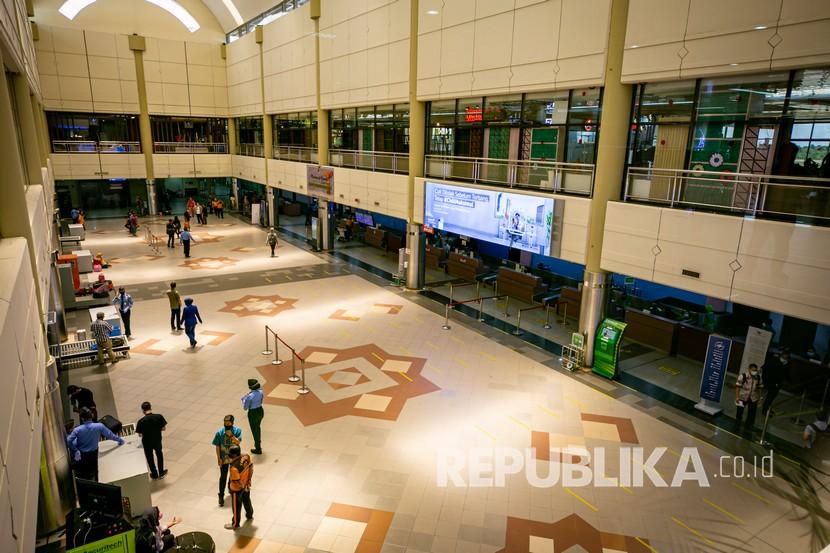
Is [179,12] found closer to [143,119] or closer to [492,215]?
[143,119]

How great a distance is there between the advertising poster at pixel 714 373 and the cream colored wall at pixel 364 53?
1276 centimetres

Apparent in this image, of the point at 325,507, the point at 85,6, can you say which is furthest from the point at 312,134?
the point at 325,507

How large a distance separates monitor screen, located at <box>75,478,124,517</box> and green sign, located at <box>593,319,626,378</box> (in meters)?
10.1

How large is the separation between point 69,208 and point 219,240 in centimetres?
1592

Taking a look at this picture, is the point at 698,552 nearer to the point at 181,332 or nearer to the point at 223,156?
the point at 181,332

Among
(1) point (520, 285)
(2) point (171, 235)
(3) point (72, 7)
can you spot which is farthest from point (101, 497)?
(3) point (72, 7)

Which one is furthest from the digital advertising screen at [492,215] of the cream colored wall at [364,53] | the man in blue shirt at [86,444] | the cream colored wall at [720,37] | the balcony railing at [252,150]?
the balcony railing at [252,150]

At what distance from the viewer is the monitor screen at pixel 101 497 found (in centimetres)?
588

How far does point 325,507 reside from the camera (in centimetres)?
752

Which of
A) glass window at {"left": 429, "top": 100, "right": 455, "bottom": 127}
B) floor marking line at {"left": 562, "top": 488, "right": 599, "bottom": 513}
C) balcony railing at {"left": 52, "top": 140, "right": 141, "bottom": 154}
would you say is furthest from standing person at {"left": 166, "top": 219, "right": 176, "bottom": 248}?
floor marking line at {"left": 562, "top": 488, "right": 599, "bottom": 513}

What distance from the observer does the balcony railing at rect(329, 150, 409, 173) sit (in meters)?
19.4

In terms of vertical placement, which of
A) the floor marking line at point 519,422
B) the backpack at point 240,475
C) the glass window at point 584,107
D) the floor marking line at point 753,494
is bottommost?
the floor marking line at point 753,494

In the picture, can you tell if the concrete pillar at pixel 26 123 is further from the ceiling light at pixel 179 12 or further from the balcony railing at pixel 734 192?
the ceiling light at pixel 179 12

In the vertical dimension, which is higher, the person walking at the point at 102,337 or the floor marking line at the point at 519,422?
the person walking at the point at 102,337
